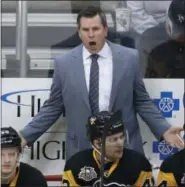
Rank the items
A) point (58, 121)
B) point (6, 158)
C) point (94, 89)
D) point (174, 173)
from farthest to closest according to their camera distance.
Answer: point (58, 121), point (94, 89), point (6, 158), point (174, 173)

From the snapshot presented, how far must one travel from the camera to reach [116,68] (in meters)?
4.59

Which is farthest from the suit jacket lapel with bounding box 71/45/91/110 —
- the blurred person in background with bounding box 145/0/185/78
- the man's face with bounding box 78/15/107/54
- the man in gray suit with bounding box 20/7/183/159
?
the blurred person in background with bounding box 145/0/185/78

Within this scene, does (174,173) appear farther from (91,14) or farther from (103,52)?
(91,14)

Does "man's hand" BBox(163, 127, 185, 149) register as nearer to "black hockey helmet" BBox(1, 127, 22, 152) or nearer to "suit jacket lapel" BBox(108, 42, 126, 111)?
"suit jacket lapel" BBox(108, 42, 126, 111)

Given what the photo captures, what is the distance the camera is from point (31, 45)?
4.75 meters

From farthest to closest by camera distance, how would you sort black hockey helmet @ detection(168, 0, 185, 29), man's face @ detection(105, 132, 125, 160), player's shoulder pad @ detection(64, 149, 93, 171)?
black hockey helmet @ detection(168, 0, 185, 29), player's shoulder pad @ detection(64, 149, 93, 171), man's face @ detection(105, 132, 125, 160)

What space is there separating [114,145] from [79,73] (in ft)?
1.76

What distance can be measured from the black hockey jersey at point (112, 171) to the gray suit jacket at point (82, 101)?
25 centimetres

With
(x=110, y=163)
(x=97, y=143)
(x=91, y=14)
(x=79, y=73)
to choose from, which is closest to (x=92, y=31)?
(x=91, y=14)

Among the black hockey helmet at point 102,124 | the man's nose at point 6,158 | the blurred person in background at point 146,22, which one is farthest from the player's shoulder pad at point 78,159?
the blurred person in background at point 146,22

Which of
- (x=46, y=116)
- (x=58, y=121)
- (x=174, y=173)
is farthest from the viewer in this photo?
(x=58, y=121)

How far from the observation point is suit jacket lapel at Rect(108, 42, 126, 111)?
15.0 ft

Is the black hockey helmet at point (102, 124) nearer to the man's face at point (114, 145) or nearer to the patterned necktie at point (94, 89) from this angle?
the man's face at point (114, 145)

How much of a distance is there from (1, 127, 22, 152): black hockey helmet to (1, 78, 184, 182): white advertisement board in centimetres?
37
